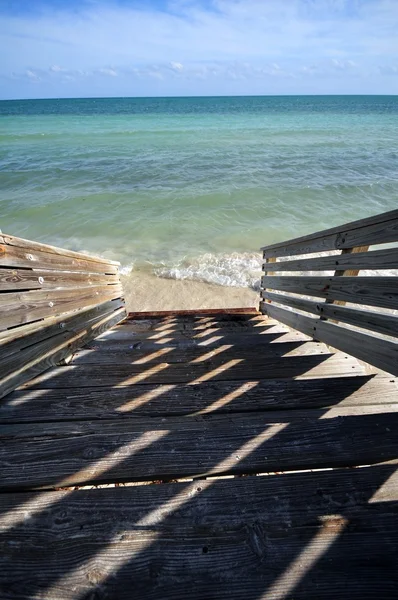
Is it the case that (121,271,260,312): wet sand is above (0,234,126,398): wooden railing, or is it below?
below

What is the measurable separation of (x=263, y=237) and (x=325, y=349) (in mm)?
7376

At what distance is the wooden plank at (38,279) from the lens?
1844mm

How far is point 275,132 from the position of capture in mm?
30359

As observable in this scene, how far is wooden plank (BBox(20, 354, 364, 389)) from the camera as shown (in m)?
1.98

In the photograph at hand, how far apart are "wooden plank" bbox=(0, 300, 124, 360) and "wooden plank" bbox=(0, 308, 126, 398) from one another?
4 cm

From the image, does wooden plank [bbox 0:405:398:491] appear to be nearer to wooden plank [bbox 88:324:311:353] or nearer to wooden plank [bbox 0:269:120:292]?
wooden plank [bbox 0:269:120:292]

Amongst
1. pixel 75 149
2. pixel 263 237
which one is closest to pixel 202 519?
pixel 263 237

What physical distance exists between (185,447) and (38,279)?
1572mm

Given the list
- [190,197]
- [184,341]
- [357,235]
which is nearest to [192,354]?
[184,341]

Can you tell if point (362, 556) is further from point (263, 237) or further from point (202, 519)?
point (263, 237)

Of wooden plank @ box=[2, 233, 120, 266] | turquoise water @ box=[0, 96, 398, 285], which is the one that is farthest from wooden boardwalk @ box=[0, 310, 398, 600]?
turquoise water @ box=[0, 96, 398, 285]

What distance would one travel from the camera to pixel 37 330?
6.82 feet

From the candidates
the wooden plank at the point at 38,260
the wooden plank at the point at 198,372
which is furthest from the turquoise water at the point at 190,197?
the wooden plank at the point at 198,372

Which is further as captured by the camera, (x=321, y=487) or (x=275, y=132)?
(x=275, y=132)
